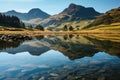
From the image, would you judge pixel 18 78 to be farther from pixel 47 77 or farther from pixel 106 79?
pixel 106 79

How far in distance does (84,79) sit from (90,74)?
316 centimetres

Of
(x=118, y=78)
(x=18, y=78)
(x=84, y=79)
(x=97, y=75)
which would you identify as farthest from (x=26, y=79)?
(x=118, y=78)

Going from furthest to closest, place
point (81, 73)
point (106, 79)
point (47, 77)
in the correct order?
point (81, 73), point (47, 77), point (106, 79)

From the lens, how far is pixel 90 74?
30391 millimetres

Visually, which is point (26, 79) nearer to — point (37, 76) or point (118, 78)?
point (37, 76)

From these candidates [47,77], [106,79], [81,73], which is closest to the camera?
[106,79]

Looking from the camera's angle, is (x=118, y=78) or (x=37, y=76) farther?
(x=37, y=76)

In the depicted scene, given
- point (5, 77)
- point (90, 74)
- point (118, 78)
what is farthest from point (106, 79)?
point (5, 77)

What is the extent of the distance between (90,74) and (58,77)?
4927mm

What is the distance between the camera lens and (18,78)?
28.9 metres

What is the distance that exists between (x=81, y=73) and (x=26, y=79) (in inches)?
328

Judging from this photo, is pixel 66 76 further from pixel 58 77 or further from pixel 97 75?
pixel 97 75

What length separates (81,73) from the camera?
31.4 m

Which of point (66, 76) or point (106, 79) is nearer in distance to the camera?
point (106, 79)
